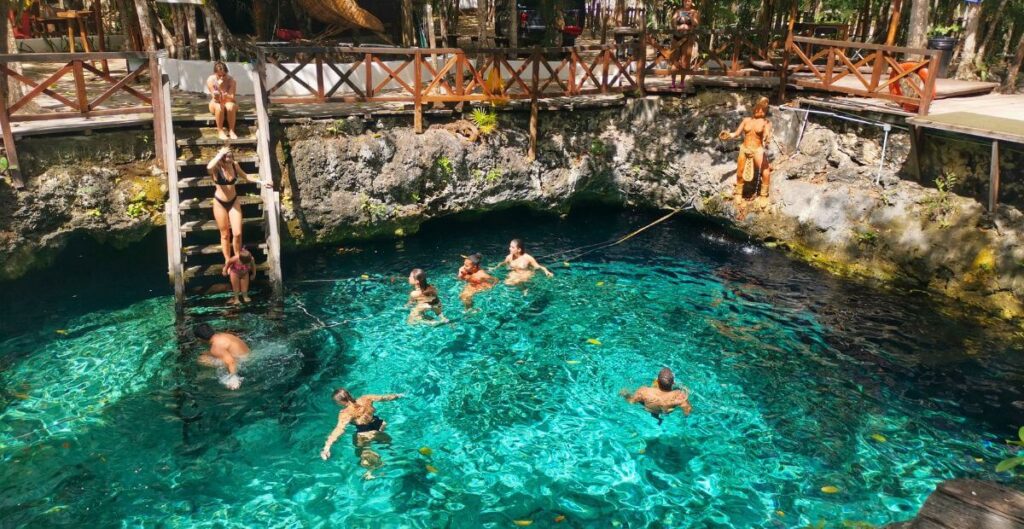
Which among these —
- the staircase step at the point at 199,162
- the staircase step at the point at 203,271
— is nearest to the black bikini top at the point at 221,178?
the staircase step at the point at 199,162

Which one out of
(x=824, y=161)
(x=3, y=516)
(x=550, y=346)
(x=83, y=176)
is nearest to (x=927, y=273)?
(x=824, y=161)

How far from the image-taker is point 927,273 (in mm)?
13461

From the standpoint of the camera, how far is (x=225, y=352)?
10.2 metres

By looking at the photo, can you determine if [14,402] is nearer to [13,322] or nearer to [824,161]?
[13,322]

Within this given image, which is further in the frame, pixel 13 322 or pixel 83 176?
pixel 83 176

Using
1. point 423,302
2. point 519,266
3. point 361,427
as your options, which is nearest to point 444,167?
point 519,266

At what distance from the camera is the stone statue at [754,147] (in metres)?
15.3

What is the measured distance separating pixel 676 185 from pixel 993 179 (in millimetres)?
6720

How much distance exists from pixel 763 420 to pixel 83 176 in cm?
1275

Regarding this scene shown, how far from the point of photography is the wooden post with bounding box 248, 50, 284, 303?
12.7 meters

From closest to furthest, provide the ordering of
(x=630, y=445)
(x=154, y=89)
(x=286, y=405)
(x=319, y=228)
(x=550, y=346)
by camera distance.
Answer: (x=630, y=445) < (x=286, y=405) < (x=550, y=346) < (x=154, y=89) < (x=319, y=228)

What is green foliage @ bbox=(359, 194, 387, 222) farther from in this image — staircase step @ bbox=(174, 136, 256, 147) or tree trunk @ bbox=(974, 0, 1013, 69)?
tree trunk @ bbox=(974, 0, 1013, 69)

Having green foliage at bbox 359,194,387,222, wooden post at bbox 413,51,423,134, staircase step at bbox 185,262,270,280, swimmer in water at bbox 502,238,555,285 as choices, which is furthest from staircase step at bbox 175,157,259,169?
swimmer in water at bbox 502,238,555,285

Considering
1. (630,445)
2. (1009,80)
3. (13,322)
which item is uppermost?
(1009,80)
